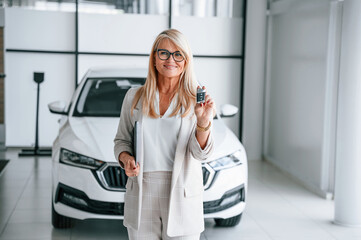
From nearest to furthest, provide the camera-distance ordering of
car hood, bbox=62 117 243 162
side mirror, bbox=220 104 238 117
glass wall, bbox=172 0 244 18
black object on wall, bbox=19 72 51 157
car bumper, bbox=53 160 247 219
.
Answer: car bumper, bbox=53 160 247 219, car hood, bbox=62 117 243 162, side mirror, bbox=220 104 238 117, black object on wall, bbox=19 72 51 157, glass wall, bbox=172 0 244 18

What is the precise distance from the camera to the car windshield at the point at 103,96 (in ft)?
17.0

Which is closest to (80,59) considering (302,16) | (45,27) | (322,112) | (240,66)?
(45,27)

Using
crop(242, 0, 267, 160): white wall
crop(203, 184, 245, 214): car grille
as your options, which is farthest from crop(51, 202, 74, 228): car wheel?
crop(242, 0, 267, 160): white wall

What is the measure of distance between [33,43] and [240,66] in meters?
3.56

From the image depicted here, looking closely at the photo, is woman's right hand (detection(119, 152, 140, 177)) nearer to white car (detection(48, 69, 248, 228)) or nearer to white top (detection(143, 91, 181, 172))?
white top (detection(143, 91, 181, 172))

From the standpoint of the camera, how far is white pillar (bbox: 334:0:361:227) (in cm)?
498

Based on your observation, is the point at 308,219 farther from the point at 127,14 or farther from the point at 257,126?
the point at 127,14

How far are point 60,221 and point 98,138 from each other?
85 cm

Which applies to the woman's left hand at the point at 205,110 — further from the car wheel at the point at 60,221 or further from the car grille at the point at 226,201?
the car wheel at the point at 60,221

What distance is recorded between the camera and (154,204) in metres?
2.24

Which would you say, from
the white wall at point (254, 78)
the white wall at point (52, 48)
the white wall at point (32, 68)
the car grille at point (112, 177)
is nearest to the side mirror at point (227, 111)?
the car grille at point (112, 177)

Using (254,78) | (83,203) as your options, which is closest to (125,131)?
(83,203)

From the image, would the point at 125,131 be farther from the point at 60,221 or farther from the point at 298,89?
the point at 298,89

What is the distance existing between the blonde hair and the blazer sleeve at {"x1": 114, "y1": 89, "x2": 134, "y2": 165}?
0.05 meters
